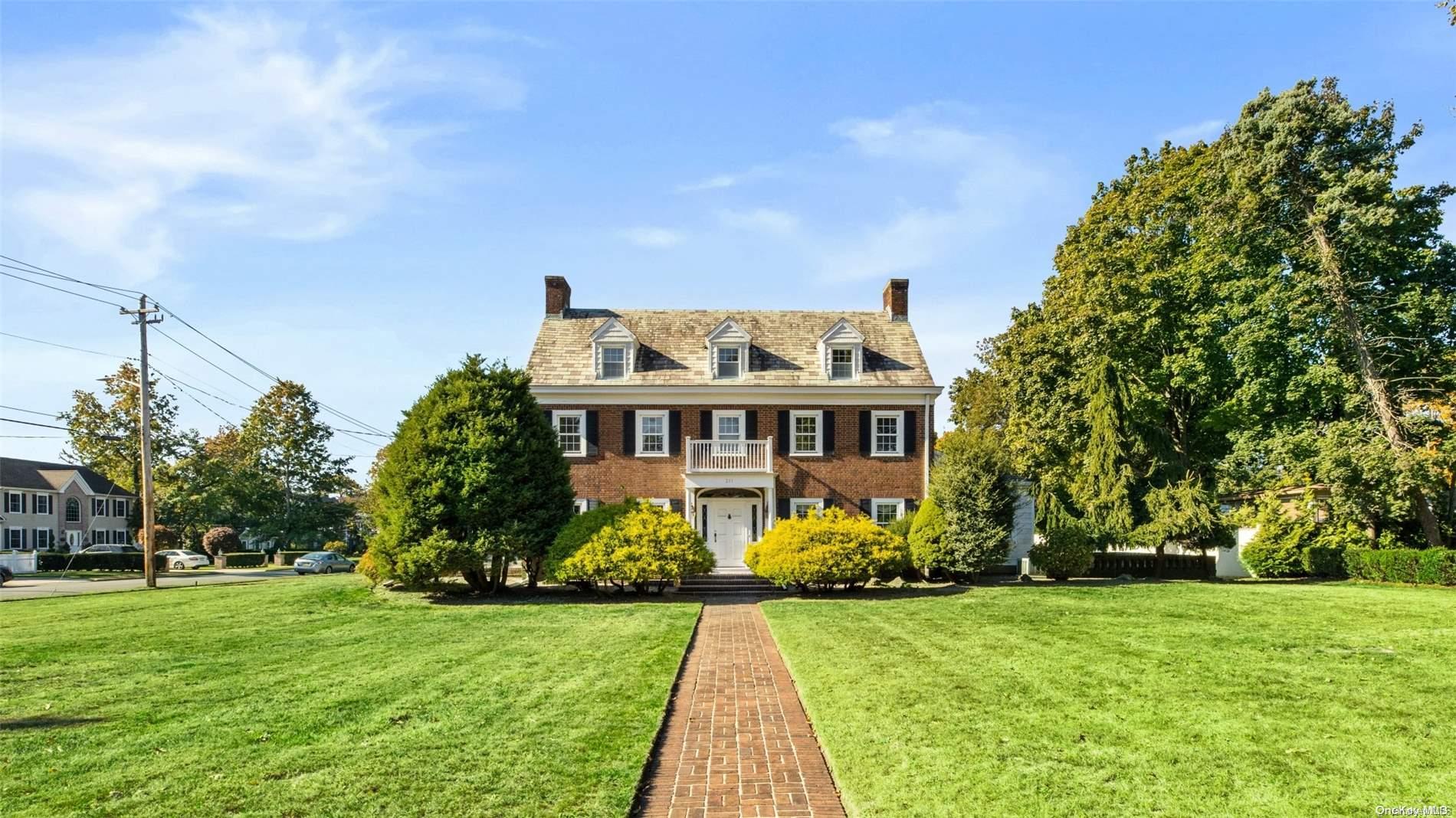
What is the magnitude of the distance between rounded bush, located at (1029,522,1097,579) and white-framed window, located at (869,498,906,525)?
4.09 metres

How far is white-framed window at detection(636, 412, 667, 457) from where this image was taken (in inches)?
1061

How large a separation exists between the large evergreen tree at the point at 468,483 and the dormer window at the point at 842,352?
1027 cm

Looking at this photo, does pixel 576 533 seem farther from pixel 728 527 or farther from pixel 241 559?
pixel 241 559

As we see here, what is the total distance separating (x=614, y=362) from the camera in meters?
27.5

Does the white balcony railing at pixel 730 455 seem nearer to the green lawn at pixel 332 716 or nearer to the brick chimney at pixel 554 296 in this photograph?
the brick chimney at pixel 554 296

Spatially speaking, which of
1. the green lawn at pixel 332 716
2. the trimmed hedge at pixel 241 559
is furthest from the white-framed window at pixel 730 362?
the trimmed hedge at pixel 241 559

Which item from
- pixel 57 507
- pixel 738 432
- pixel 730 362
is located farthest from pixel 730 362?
pixel 57 507

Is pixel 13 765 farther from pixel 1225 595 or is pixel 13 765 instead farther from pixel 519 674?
pixel 1225 595

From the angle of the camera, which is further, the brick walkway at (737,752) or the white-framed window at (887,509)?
the white-framed window at (887,509)

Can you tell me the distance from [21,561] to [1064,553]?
154 feet

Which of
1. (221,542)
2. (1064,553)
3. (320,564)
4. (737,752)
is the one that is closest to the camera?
(737,752)

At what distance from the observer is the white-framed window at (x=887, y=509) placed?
2675 centimetres

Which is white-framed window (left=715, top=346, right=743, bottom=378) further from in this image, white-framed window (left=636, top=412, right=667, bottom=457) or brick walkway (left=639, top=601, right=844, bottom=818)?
brick walkway (left=639, top=601, right=844, bottom=818)

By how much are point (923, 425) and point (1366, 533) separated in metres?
14.2
